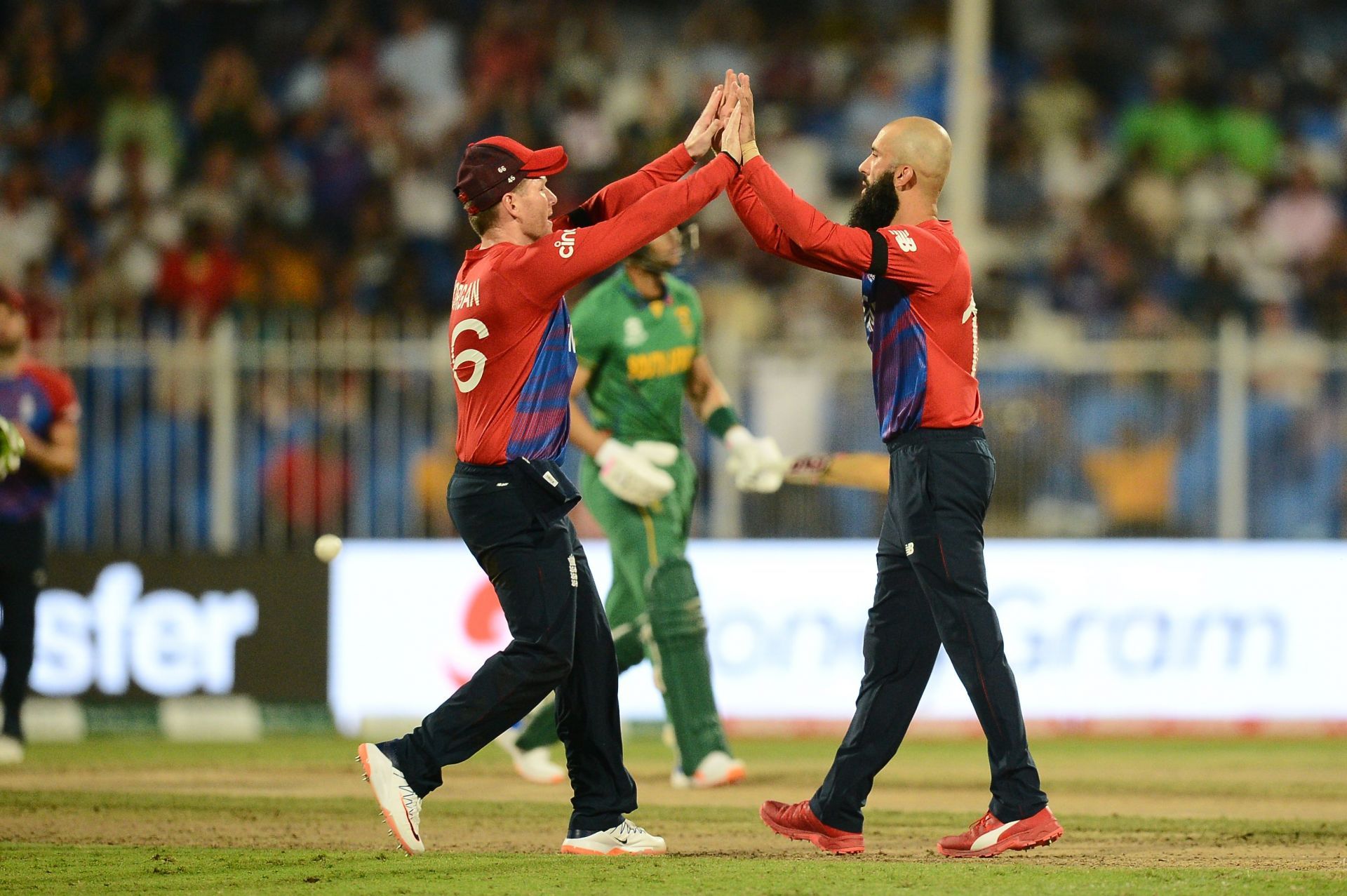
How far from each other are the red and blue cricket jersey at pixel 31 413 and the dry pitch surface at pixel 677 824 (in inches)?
57.1

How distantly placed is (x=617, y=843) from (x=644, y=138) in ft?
35.8

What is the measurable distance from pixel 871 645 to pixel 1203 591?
19.9ft

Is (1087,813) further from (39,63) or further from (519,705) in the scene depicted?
(39,63)

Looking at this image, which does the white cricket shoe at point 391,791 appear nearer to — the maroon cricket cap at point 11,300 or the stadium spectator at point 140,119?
the maroon cricket cap at point 11,300

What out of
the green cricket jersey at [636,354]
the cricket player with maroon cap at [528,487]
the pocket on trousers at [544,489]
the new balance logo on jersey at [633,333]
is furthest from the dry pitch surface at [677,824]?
the new balance logo on jersey at [633,333]

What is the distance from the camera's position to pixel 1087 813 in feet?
27.5

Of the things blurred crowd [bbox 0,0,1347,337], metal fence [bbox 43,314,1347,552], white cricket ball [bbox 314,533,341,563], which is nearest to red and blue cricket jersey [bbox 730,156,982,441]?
white cricket ball [bbox 314,533,341,563]

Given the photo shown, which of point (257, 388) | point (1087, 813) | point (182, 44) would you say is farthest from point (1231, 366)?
point (182, 44)

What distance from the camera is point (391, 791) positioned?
6457 millimetres

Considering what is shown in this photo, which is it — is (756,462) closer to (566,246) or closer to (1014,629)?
(566,246)

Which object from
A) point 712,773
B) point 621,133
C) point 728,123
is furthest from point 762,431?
point 728,123

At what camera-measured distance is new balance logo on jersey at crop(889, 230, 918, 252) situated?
21.4 ft

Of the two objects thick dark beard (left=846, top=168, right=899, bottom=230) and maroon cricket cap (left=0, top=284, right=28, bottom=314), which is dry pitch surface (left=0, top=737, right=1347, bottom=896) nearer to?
thick dark beard (left=846, top=168, right=899, bottom=230)

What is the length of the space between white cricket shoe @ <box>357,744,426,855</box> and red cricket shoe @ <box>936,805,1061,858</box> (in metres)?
1.95
